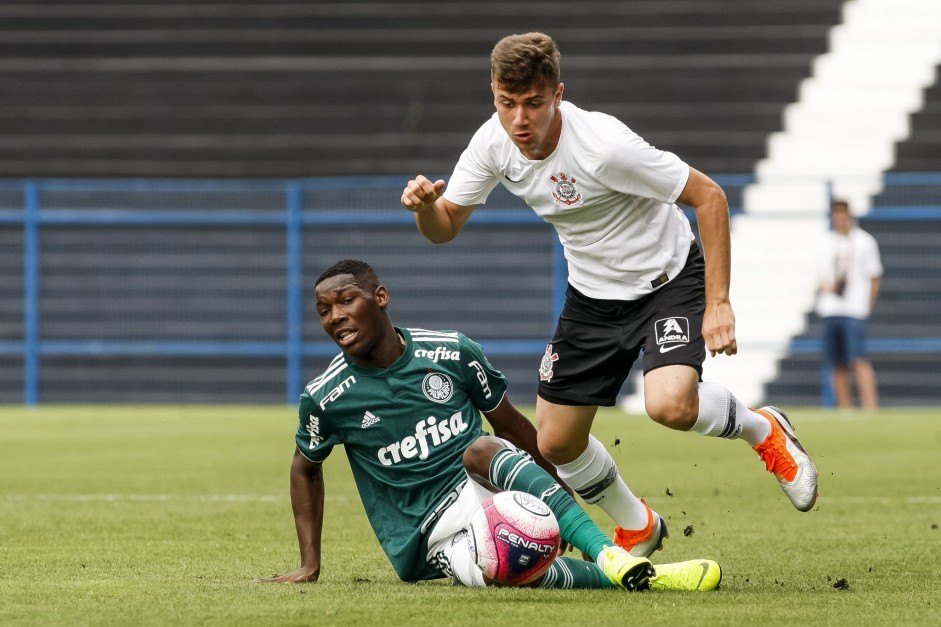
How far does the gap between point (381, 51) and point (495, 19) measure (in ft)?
4.85

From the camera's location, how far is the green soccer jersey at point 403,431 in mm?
5188

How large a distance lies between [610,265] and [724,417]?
0.67 m

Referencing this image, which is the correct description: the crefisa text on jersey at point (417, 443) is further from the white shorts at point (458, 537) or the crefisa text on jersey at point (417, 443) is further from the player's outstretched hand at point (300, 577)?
the player's outstretched hand at point (300, 577)

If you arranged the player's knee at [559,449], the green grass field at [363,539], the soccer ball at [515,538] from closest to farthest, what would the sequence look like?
the green grass field at [363,539], the soccer ball at [515,538], the player's knee at [559,449]

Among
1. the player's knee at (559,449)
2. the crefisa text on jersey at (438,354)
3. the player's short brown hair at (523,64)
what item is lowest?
the player's knee at (559,449)

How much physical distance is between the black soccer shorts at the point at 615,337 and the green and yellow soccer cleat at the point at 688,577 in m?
0.77

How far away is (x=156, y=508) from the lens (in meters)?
7.88

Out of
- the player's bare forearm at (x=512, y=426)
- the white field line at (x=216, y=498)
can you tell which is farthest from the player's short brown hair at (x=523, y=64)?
the white field line at (x=216, y=498)

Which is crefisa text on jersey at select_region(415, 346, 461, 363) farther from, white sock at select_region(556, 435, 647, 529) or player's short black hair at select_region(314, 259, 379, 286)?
white sock at select_region(556, 435, 647, 529)

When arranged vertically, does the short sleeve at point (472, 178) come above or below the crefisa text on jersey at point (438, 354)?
above

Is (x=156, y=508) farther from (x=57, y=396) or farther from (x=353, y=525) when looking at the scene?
(x=57, y=396)

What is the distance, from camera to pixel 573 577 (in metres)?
4.98

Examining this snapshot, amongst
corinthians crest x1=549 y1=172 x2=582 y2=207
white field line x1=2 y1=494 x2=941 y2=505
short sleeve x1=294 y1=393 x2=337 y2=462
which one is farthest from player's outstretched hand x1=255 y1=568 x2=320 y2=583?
white field line x1=2 y1=494 x2=941 y2=505

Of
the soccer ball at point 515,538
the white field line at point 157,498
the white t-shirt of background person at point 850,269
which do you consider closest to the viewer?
the soccer ball at point 515,538
